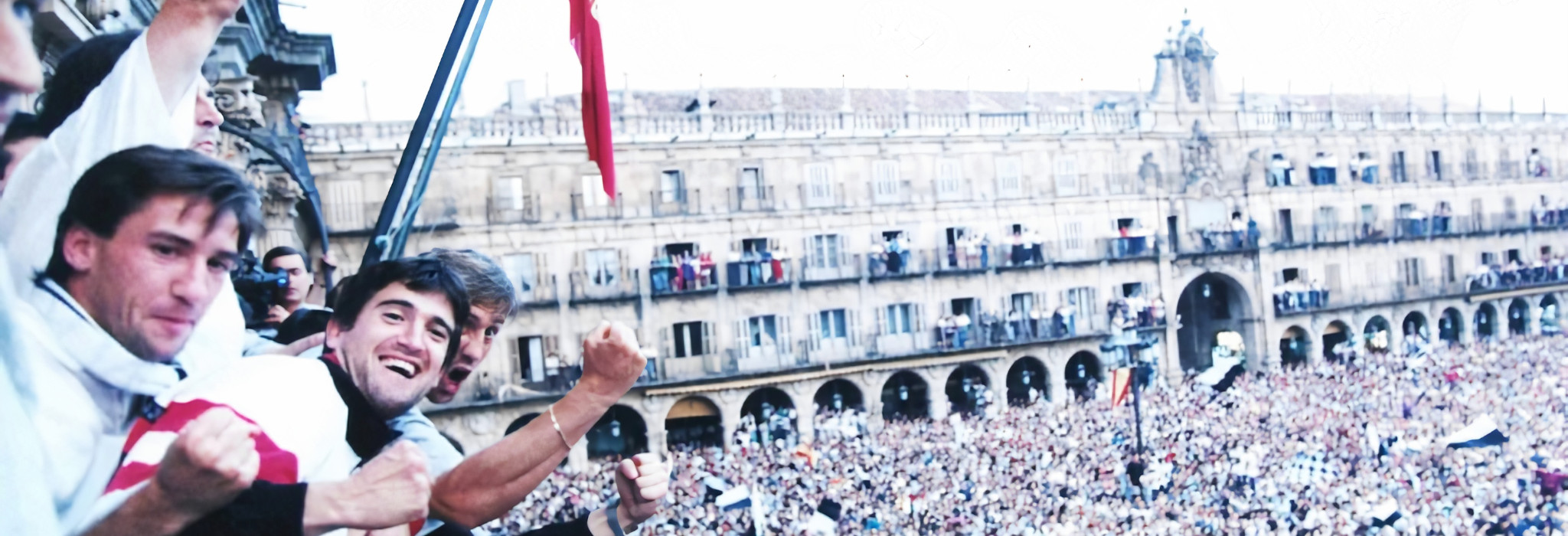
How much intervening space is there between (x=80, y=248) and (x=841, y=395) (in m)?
20.3

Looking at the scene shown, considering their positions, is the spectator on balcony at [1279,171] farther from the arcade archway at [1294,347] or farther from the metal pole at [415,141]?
the metal pole at [415,141]

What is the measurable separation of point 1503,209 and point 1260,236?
5.04 meters

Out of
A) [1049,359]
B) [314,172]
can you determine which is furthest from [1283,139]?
[314,172]

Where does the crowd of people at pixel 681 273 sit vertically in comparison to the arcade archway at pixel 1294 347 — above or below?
above

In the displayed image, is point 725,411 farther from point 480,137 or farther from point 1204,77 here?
point 1204,77

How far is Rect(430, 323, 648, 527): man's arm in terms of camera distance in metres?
3.18

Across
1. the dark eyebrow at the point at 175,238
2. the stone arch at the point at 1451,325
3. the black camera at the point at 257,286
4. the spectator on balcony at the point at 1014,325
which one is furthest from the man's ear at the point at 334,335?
the stone arch at the point at 1451,325

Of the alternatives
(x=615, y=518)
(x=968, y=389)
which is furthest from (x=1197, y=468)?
(x=615, y=518)

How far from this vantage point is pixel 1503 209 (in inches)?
984

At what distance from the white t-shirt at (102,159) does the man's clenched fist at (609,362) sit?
2.92ft

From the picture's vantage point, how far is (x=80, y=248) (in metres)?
2.62

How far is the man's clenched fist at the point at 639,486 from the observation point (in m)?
3.69

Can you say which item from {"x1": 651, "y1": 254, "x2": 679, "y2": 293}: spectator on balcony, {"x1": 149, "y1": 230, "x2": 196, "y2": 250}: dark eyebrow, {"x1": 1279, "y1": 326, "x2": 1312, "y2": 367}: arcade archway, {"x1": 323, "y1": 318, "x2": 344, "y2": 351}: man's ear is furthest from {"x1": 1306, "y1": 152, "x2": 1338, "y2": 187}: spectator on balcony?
{"x1": 149, "y1": 230, "x2": 196, "y2": 250}: dark eyebrow

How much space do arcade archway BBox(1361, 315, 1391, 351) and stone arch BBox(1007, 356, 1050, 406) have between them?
21.3 feet
